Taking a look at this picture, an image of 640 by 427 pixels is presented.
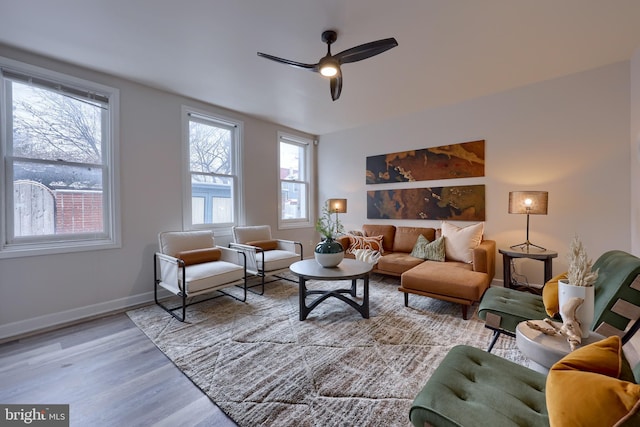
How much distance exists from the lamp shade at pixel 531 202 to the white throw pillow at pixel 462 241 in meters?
0.52

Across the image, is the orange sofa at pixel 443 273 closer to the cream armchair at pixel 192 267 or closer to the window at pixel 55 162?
the cream armchair at pixel 192 267

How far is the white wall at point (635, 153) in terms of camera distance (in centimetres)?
267

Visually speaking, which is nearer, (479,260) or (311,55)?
(311,55)

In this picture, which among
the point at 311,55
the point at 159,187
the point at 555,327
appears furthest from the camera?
the point at 159,187

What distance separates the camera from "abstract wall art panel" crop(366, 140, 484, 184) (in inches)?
152

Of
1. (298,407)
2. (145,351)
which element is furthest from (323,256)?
(145,351)

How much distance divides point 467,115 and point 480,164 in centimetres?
75

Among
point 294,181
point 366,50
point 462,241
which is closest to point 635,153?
point 462,241

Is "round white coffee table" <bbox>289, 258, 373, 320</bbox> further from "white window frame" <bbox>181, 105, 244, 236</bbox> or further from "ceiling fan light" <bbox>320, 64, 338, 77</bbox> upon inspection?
"ceiling fan light" <bbox>320, 64, 338, 77</bbox>

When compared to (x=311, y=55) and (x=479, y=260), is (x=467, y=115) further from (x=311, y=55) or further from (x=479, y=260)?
(x=311, y=55)

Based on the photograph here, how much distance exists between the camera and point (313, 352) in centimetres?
216

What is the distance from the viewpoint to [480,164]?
3805 mm

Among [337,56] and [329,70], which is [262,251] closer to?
[329,70]

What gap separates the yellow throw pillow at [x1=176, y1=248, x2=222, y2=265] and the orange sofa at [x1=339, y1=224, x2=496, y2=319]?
7.41 ft
